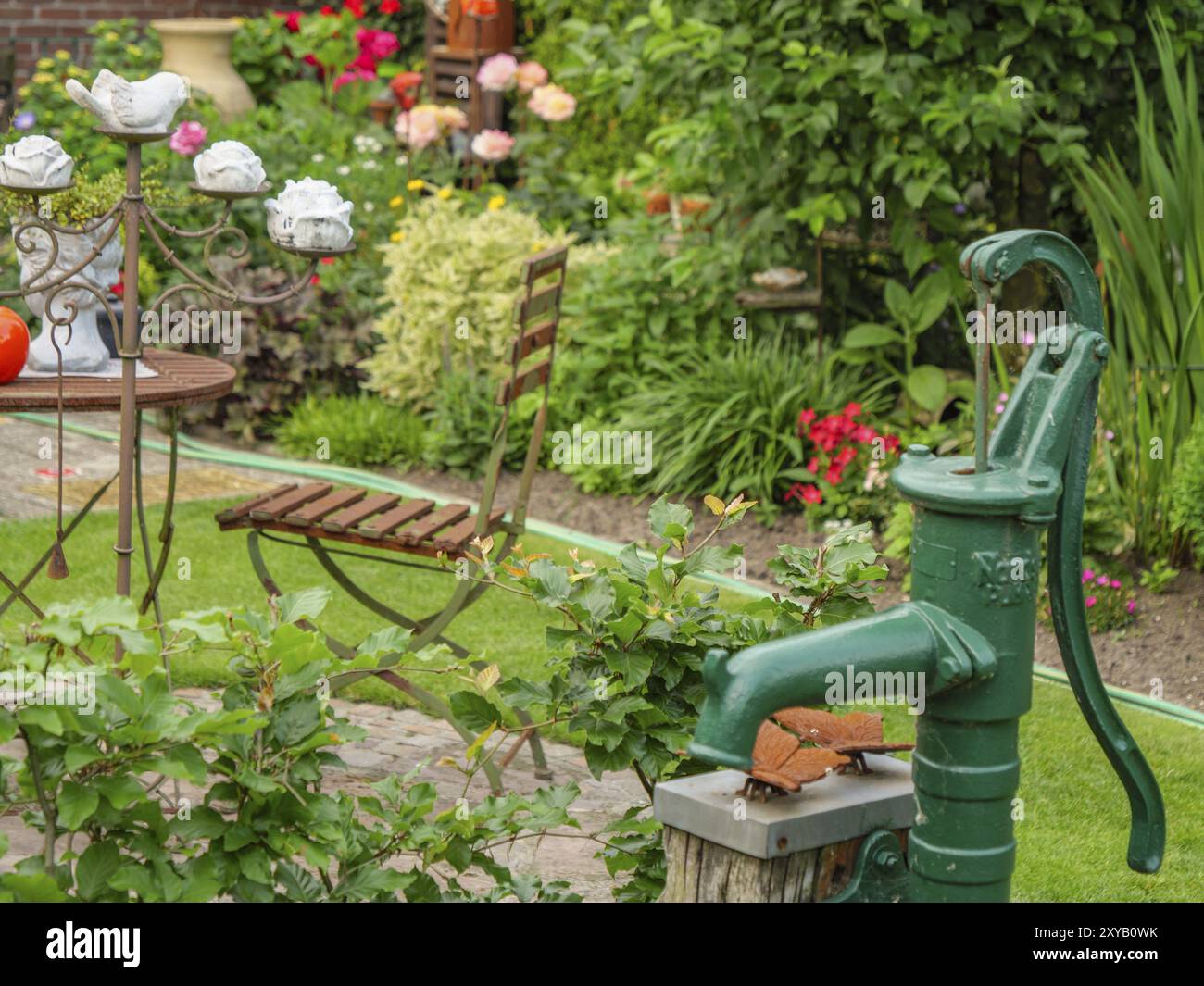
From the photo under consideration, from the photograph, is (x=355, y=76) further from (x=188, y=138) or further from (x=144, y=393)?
(x=144, y=393)

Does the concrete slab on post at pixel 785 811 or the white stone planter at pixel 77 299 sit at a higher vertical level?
the white stone planter at pixel 77 299

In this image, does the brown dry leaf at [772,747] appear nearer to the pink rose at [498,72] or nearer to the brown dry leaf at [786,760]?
the brown dry leaf at [786,760]

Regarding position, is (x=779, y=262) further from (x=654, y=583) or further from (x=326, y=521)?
(x=654, y=583)

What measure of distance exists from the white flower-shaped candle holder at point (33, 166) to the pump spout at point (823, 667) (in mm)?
2025

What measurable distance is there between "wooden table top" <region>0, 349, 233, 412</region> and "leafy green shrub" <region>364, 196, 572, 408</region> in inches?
126

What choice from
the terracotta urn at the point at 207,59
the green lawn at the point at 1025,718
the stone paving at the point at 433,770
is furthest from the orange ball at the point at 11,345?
the terracotta urn at the point at 207,59

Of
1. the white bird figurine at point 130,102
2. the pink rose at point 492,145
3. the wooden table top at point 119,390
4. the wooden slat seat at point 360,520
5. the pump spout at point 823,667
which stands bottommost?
the wooden slat seat at point 360,520

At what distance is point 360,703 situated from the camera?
4.78 metres

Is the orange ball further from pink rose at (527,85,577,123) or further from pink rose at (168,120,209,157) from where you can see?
pink rose at (527,85,577,123)

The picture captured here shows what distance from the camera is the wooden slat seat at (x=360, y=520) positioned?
14.1 ft


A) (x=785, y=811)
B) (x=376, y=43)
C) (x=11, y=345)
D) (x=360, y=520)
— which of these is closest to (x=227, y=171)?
(x=11, y=345)

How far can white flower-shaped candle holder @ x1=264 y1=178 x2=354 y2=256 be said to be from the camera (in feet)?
11.6

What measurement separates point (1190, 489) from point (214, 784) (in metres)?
3.93
